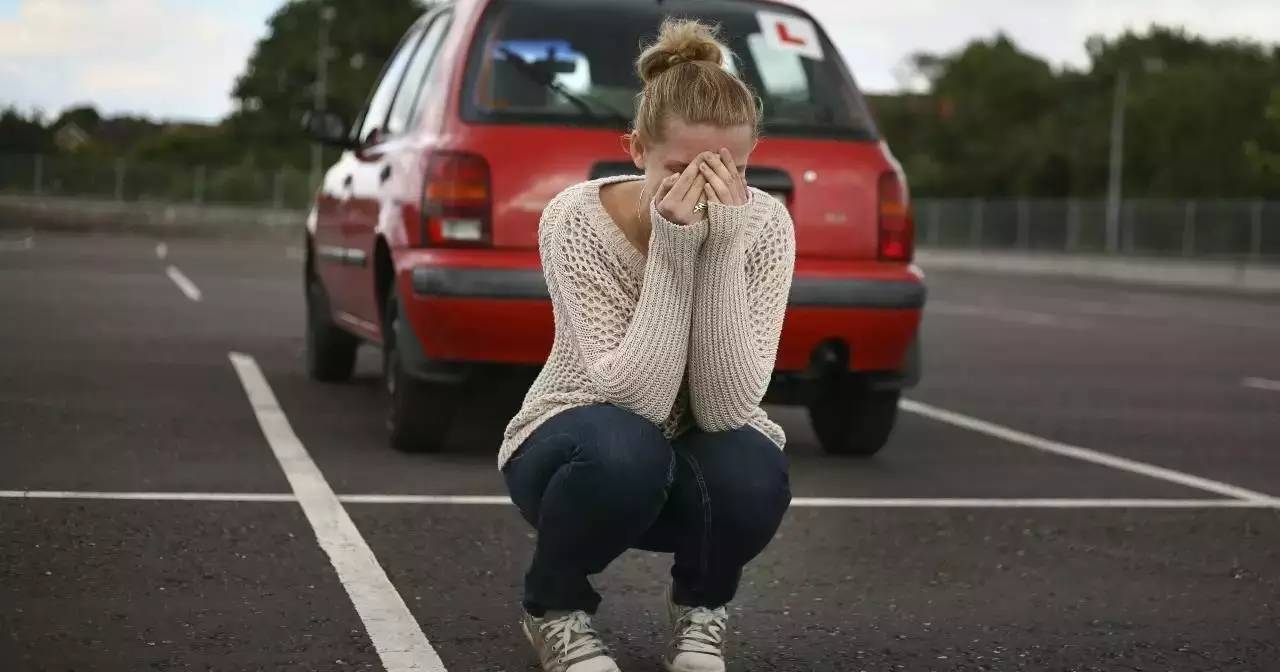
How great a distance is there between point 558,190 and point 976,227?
50.8 m

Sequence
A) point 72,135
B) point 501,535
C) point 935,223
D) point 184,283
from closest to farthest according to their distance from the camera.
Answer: point 501,535 → point 184,283 → point 935,223 → point 72,135

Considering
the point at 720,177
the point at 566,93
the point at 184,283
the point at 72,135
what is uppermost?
the point at 72,135

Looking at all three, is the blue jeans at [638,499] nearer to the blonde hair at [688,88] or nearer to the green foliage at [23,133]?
the blonde hair at [688,88]

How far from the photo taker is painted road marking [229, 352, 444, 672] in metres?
4.36

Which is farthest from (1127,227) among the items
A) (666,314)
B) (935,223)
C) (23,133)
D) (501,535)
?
(23,133)

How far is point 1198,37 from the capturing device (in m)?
97.9

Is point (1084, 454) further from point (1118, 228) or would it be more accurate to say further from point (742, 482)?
point (1118, 228)

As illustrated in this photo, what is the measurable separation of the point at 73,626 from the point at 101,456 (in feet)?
9.34

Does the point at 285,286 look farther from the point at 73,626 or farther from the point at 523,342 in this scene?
the point at 73,626

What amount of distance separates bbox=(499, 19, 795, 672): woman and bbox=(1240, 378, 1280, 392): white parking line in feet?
28.1

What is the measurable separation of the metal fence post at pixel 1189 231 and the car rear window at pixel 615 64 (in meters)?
40.9

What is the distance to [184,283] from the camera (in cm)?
1977

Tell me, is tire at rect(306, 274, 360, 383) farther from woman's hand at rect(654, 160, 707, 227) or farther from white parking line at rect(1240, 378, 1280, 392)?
woman's hand at rect(654, 160, 707, 227)

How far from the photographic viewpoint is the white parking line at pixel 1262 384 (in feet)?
39.9
